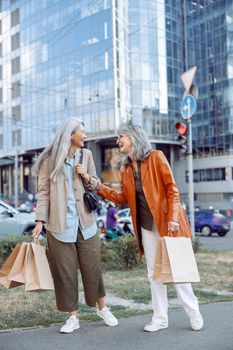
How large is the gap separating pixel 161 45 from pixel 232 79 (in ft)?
27.5

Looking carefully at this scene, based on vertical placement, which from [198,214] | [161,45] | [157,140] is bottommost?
[198,214]

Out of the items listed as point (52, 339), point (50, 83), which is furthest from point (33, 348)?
point (50, 83)

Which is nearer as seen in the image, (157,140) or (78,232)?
(78,232)

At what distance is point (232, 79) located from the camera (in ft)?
169

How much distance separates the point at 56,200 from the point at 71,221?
0.75 feet

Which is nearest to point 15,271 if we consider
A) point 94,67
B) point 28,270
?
point 28,270

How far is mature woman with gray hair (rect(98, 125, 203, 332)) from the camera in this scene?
4.32 metres

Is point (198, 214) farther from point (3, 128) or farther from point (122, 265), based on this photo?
point (3, 128)

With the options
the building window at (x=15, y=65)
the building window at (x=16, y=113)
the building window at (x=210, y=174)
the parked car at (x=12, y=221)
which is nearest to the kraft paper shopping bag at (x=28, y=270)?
the parked car at (x=12, y=221)

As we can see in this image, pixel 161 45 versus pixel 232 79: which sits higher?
pixel 161 45

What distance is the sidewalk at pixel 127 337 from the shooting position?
12.8ft

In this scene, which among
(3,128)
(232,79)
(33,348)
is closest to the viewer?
(33,348)

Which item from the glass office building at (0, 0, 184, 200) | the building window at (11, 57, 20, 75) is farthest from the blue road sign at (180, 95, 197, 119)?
the building window at (11, 57, 20, 75)

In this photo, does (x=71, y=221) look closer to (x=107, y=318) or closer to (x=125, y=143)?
(x=125, y=143)
